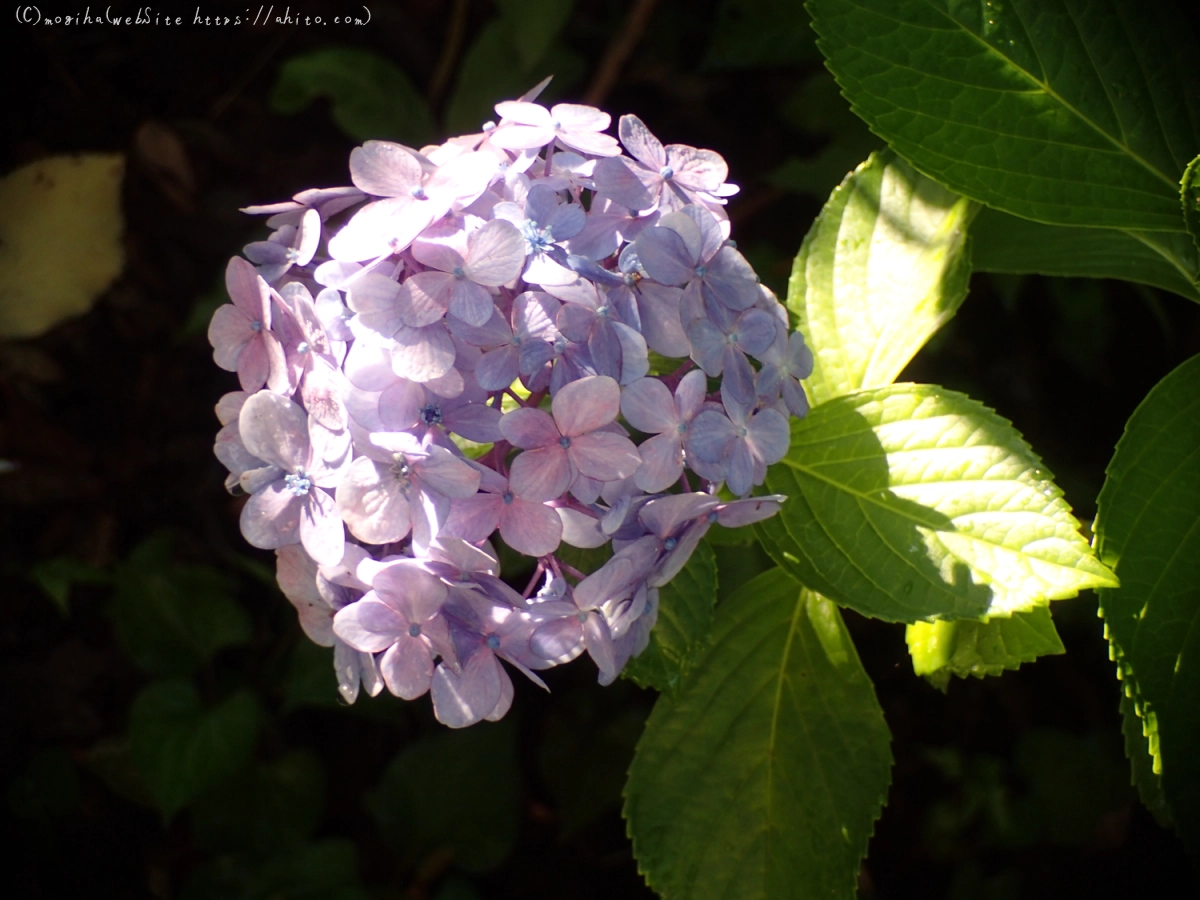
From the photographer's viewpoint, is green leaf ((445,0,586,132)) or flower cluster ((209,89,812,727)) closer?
flower cluster ((209,89,812,727))

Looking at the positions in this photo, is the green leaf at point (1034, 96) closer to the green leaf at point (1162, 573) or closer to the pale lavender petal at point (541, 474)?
the green leaf at point (1162, 573)

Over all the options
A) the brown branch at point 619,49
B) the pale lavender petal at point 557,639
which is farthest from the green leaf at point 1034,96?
the brown branch at point 619,49

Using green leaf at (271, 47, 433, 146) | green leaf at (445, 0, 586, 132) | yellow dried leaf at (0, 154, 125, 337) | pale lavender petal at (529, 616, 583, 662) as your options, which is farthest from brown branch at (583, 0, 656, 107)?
pale lavender petal at (529, 616, 583, 662)

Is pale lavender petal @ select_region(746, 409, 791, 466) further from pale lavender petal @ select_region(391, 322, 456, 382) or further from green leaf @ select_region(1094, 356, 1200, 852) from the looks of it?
green leaf @ select_region(1094, 356, 1200, 852)

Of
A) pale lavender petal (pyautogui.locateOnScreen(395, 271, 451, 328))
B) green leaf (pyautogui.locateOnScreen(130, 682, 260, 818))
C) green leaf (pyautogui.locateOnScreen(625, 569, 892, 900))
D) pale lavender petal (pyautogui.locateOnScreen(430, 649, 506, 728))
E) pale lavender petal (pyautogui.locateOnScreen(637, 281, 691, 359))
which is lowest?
green leaf (pyautogui.locateOnScreen(130, 682, 260, 818))

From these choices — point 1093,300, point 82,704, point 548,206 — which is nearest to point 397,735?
point 82,704

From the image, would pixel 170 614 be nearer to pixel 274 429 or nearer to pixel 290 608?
pixel 290 608
